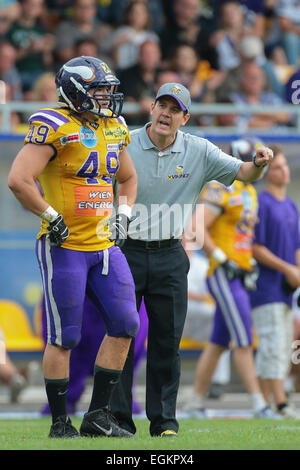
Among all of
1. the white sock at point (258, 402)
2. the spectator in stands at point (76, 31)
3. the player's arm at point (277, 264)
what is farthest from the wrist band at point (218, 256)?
the spectator in stands at point (76, 31)

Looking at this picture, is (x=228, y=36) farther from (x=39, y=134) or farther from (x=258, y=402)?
(x=39, y=134)

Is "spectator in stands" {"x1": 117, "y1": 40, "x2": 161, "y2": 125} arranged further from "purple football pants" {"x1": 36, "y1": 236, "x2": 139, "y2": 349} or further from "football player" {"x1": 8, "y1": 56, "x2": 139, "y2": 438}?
"purple football pants" {"x1": 36, "y1": 236, "x2": 139, "y2": 349}

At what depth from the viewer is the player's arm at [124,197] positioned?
241 inches

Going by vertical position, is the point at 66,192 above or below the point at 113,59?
below

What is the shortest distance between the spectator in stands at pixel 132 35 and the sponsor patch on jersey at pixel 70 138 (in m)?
7.50

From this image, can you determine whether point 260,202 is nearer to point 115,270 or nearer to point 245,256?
point 245,256

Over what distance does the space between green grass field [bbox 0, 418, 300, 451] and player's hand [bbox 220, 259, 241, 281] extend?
5.70ft

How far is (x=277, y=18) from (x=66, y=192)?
10.2 metres

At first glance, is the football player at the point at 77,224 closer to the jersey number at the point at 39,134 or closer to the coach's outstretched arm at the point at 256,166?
the jersey number at the point at 39,134

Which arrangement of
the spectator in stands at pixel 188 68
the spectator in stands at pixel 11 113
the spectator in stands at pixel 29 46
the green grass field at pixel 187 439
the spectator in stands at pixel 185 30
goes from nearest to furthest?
the green grass field at pixel 187 439, the spectator in stands at pixel 11 113, the spectator in stands at pixel 29 46, the spectator in stands at pixel 188 68, the spectator in stands at pixel 185 30

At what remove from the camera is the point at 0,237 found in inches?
469

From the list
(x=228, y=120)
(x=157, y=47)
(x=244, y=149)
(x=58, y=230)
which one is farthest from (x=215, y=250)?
(x=157, y=47)

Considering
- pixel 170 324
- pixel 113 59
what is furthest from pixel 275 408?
pixel 113 59

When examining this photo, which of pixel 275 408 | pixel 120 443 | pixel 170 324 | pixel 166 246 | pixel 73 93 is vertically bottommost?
pixel 275 408
